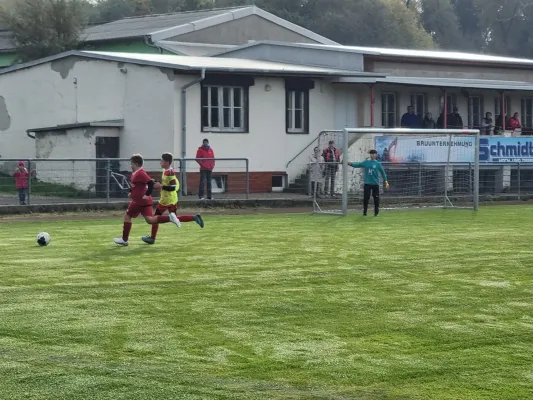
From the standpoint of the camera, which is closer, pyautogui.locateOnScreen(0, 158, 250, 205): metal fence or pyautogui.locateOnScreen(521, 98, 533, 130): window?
pyautogui.locateOnScreen(0, 158, 250, 205): metal fence

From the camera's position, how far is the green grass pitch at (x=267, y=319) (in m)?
8.68

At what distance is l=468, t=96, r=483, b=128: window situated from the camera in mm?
43062

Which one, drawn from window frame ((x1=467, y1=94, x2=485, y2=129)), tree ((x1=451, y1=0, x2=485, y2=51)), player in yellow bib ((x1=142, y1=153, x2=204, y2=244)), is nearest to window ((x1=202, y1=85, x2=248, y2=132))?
window frame ((x1=467, y1=94, x2=485, y2=129))

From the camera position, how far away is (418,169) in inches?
1257

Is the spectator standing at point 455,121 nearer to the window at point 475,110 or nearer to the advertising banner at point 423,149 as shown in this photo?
the window at point 475,110

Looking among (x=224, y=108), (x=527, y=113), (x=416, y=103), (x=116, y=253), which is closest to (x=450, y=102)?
(x=416, y=103)

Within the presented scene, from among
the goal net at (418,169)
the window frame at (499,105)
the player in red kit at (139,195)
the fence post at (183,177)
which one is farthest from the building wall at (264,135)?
the player in red kit at (139,195)

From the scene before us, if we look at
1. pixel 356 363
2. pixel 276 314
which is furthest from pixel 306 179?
pixel 356 363

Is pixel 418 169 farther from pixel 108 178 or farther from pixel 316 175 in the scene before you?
pixel 108 178

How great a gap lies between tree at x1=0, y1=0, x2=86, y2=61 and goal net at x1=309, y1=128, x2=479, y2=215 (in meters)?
20.0

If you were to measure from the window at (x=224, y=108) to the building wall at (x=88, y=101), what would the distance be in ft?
4.92

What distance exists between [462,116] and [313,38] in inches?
509

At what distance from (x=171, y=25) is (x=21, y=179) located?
73.8ft

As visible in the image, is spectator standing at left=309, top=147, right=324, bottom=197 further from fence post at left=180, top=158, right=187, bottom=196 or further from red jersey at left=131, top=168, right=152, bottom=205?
red jersey at left=131, top=168, right=152, bottom=205
